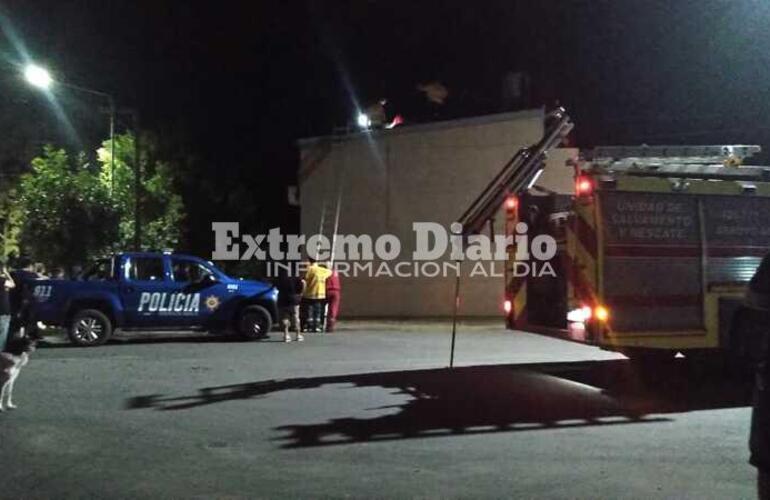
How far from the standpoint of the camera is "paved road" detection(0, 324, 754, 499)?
6461mm

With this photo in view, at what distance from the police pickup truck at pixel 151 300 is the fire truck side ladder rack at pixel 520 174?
662 centimetres

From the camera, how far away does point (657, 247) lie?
10656mm

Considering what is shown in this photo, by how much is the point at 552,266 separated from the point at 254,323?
7540 millimetres

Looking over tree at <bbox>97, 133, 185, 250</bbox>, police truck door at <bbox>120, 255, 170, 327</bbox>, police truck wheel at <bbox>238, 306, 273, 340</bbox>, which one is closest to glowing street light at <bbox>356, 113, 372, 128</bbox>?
tree at <bbox>97, 133, 185, 250</bbox>

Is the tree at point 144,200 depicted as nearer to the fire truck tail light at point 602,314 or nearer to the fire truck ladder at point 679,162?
the fire truck ladder at point 679,162

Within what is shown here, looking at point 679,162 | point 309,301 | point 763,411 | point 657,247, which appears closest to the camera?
Result: point 763,411

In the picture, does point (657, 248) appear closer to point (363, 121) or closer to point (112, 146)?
point (112, 146)

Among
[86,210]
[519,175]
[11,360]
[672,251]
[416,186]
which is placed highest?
[416,186]

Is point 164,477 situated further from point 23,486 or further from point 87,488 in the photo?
point 23,486

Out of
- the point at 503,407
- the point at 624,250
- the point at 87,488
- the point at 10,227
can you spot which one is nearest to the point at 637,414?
the point at 503,407

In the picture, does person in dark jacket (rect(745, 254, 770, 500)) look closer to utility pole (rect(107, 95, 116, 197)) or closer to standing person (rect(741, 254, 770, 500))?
standing person (rect(741, 254, 770, 500))

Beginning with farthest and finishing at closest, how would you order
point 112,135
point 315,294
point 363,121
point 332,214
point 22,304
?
point 363,121, point 332,214, point 112,135, point 315,294, point 22,304

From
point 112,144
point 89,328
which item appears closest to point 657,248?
point 89,328

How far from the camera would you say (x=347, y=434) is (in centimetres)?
820
